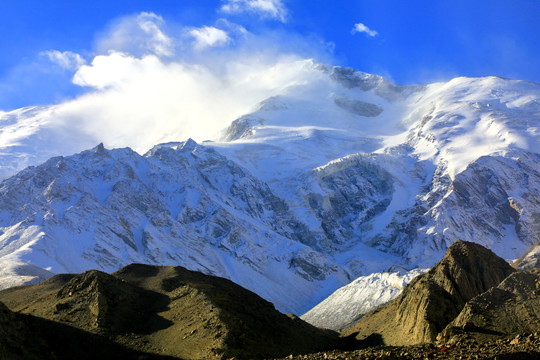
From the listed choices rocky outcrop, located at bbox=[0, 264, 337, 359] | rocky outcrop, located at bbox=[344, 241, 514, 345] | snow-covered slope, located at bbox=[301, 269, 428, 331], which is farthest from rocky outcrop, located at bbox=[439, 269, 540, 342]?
snow-covered slope, located at bbox=[301, 269, 428, 331]

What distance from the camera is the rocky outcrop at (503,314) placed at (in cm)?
4697

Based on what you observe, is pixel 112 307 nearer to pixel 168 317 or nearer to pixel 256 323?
pixel 168 317

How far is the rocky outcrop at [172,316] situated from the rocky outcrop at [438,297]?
739 cm

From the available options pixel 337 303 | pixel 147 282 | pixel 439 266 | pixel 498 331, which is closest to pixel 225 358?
pixel 498 331

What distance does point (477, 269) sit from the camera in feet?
234

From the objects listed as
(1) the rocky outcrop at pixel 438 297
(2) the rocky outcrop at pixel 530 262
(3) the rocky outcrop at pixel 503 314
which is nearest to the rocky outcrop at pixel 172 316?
(1) the rocky outcrop at pixel 438 297

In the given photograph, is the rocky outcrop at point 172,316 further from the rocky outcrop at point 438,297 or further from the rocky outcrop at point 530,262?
the rocky outcrop at point 530,262

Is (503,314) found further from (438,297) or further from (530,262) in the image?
(530,262)

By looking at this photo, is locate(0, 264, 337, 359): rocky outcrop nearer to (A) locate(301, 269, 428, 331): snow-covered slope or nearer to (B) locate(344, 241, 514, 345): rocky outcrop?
(B) locate(344, 241, 514, 345): rocky outcrop

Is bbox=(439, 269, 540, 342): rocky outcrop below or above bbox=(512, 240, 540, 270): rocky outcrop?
above

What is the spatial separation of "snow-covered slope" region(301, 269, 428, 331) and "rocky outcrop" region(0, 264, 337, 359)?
196 feet

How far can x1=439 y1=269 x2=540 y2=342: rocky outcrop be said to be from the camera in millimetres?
46969

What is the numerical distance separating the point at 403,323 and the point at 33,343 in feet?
124

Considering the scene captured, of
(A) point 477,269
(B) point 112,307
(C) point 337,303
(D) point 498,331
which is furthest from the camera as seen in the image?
(C) point 337,303
